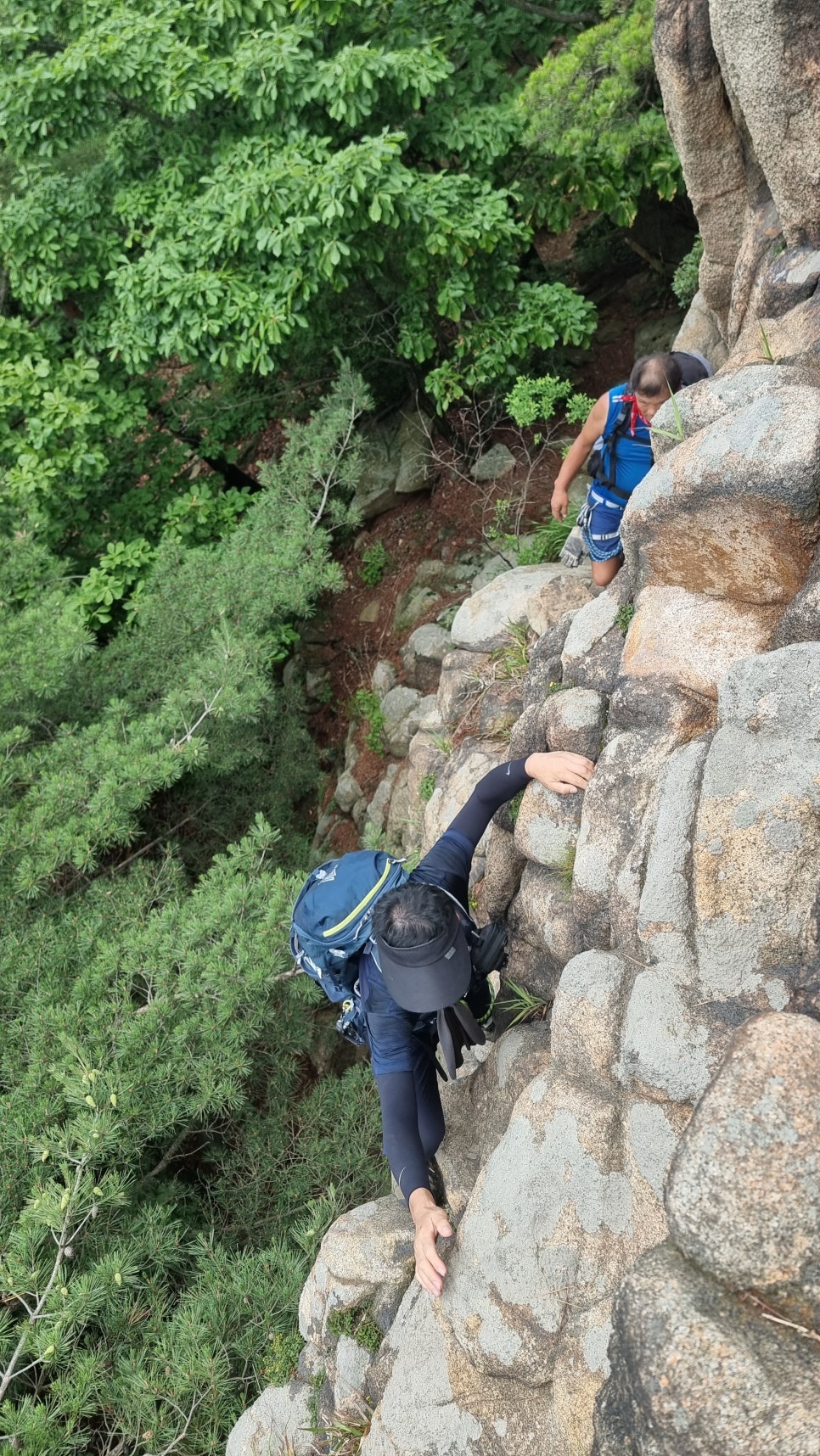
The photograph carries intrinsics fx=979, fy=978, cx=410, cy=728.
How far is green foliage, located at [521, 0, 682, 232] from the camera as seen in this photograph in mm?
7246

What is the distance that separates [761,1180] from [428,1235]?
1899 millimetres

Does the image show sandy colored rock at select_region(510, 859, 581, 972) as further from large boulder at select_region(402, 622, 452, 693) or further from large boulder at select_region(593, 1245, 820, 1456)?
large boulder at select_region(402, 622, 452, 693)

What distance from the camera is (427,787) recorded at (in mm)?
7230

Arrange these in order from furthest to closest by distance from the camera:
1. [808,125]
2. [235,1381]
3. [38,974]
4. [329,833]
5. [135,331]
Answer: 1. [329,833]
2. [135,331]
3. [38,974]
4. [235,1381]
5. [808,125]

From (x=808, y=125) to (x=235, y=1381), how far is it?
7183 mm

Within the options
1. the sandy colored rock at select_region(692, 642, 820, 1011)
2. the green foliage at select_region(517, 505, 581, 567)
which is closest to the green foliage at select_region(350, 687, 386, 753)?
the green foliage at select_region(517, 505, 581, 567)

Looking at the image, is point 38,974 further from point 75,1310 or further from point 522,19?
point 522,19

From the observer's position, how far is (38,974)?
6.77m

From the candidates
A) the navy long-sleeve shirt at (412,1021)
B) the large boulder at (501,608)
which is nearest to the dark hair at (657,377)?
the large boulder at (501,608)

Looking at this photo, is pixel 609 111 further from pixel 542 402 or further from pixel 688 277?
pixel 542 402

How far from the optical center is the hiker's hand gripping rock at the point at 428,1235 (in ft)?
13.3

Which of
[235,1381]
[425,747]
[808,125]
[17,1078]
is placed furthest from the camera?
[425,747]

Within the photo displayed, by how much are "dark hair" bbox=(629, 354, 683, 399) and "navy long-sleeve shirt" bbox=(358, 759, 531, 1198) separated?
2250 millimetres

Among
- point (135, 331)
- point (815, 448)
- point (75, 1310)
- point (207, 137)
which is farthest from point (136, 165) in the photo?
point (75, 1310)
